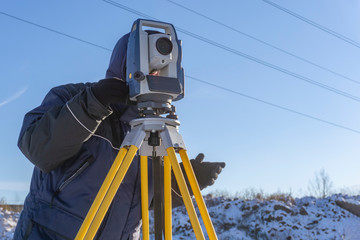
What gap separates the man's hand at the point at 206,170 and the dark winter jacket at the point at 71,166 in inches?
14.8

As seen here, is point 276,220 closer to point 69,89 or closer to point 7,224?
point 7,224

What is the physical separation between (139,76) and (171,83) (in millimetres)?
126

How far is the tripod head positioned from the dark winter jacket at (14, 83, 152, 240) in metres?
0.19

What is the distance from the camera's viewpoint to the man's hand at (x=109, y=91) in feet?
4.18

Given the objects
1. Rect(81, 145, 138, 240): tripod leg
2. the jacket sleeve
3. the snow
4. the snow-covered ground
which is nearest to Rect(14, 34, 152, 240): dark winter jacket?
the jacket sleeve

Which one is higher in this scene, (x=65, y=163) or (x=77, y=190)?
(x=65, y=163)

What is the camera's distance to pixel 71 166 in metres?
1.50

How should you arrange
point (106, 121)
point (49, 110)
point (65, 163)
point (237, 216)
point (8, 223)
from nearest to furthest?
point (49, 110) < point (65, 163) < point (106, 121) < point (8, 223) < point (237, 216)

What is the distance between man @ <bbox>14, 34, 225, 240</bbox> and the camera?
4.34 feet

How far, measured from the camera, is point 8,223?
5387mm

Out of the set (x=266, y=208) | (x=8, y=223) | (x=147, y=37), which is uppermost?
(x=147, y=37)

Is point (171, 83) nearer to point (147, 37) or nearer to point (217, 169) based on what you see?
point (147, 37)

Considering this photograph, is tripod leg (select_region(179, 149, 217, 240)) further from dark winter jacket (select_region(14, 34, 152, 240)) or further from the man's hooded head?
the man's hooded head

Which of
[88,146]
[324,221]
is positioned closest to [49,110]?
[88,146]
